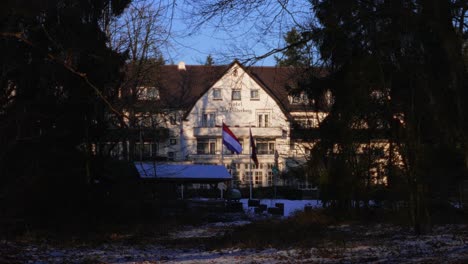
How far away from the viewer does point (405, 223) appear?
1970 centimetres

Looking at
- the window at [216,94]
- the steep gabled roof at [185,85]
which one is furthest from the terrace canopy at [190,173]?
the window at [216,94]

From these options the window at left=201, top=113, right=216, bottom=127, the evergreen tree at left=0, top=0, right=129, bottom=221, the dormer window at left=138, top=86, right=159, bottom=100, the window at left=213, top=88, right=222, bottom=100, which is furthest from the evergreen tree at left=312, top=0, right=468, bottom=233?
the window at left=201, top=113, right=216, bottom=127

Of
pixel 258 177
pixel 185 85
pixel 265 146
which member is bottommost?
pixel 258 177

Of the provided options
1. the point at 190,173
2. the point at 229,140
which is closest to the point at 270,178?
the point at 229,140

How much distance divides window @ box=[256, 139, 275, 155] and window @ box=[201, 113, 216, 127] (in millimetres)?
4888

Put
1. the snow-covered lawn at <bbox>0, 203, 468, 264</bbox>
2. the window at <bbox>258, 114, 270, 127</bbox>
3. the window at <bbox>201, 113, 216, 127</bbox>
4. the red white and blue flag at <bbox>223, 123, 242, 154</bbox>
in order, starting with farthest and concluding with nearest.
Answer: the window at <bbox>201, 113, 216, 127</bbox>
the window at <bbox>258, 114, 270, 127</bbox>
the red white and blue flag at <bbox>223, 123, 242, 154</bbox>
the snow-covered lawn at <bbox>0, 203, 468, 264</bbox>

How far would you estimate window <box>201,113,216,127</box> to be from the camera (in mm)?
64125

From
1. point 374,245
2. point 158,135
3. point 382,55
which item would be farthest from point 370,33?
point 158,135

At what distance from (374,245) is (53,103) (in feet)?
39.5

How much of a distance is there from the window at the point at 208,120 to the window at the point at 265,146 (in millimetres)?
4888

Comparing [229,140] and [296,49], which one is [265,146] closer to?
[229,140]

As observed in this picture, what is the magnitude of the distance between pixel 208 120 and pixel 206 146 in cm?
271

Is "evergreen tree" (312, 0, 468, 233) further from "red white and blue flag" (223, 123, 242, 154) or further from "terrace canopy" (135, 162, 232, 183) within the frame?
"red white and blue flag" (223, 123, 242, 154)

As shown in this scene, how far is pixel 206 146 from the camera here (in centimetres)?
6494
